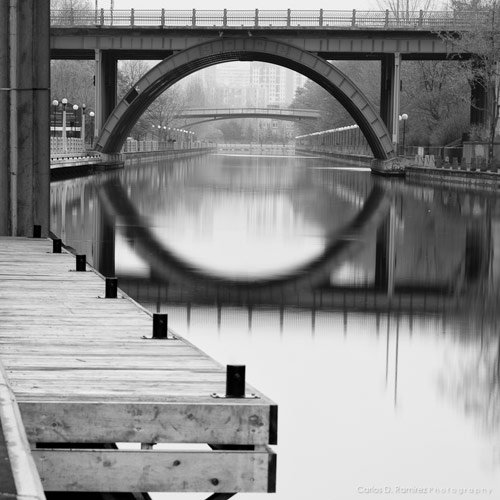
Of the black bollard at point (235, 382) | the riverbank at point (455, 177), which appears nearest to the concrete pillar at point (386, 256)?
the black bollard at point (235, 382)

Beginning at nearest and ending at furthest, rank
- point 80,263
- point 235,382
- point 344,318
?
point 235,382
point 80,263
point 344,318

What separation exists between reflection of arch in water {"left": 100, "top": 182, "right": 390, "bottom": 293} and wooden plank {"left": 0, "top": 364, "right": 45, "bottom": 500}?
39.2ft

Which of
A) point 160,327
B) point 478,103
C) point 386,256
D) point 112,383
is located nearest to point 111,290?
point 160,327

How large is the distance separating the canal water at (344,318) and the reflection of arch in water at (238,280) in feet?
0.14

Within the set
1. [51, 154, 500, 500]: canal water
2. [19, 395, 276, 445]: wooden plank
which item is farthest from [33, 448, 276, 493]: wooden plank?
[51, 154, 500, 500]: canal water

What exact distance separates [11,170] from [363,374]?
9663 millimetres

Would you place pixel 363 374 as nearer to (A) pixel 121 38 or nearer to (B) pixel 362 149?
(A) pixel 121 38

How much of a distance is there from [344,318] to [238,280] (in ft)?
13.3

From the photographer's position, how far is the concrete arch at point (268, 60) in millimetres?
72312

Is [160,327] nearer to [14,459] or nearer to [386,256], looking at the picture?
[14,459]

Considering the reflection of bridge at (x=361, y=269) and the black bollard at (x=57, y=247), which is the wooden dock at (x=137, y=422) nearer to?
the reflection of bridge at (x=361, y=269)

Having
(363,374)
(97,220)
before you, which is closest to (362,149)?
(97,220)

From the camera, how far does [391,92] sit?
74562 millimetres

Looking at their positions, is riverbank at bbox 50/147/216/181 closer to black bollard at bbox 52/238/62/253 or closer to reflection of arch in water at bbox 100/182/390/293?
reflection of arch in water at bbox 100/182/390/293
